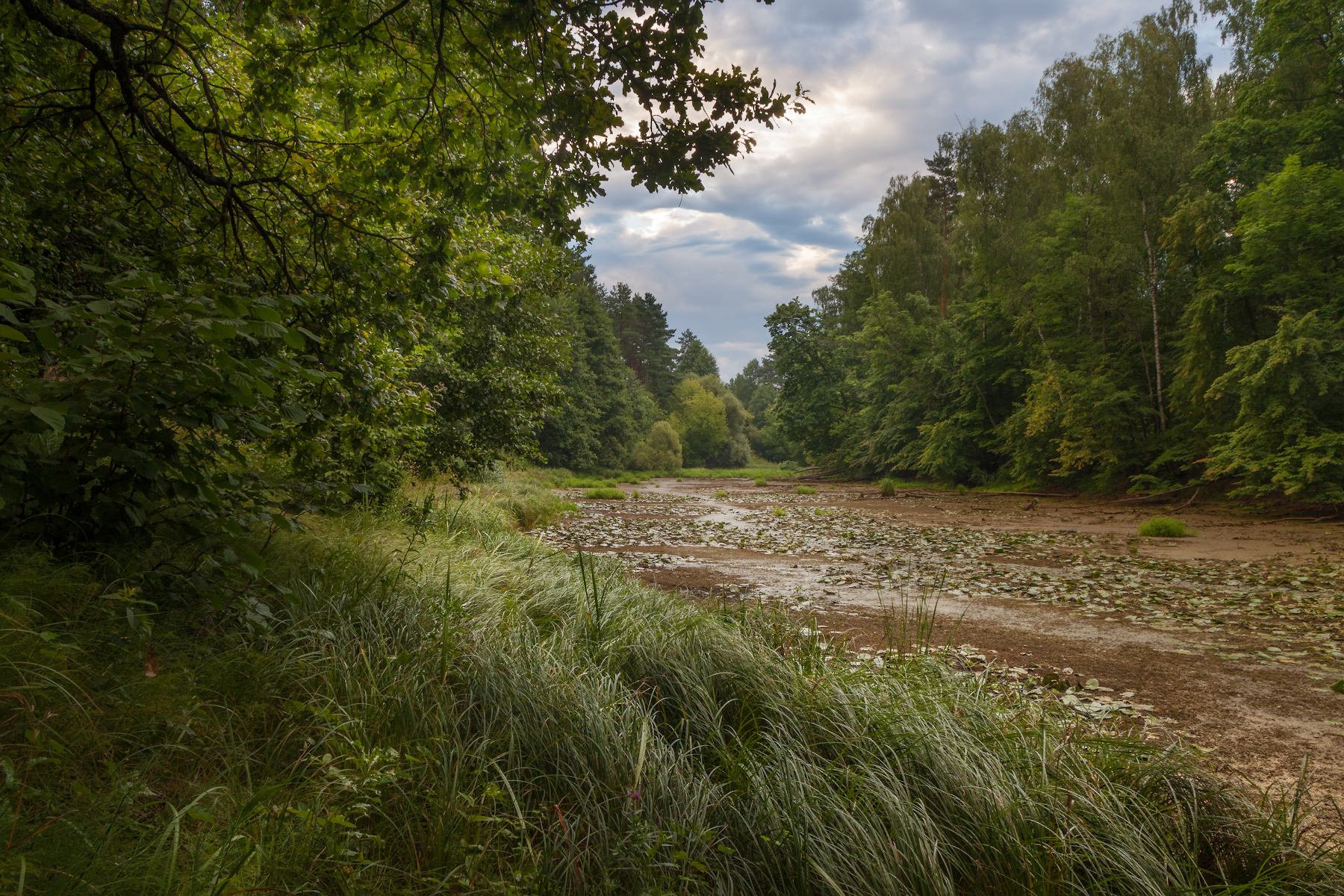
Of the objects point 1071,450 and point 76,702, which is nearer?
point 76,702

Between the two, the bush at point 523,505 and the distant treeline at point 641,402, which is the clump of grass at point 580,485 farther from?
the bush at point 523,505

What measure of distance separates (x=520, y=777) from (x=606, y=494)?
20331 millimetres

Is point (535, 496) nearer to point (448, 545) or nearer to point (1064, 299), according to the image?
point (448, 545)

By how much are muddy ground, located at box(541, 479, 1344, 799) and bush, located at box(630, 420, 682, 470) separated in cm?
2740

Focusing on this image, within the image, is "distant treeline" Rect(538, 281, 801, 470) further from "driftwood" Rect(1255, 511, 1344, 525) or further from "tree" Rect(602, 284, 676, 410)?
"driftwood" Rect(1255, 511, 1344, 525)

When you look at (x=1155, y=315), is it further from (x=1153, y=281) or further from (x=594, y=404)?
(x=594, y=404)

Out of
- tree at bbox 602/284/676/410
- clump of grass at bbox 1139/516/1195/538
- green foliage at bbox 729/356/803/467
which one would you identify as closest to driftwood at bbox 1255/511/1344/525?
clump of grass at bbox 1139/516/1195/538

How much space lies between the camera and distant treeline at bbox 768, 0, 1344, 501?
13758 mm

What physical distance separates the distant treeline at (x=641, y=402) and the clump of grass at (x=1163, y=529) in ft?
39.0

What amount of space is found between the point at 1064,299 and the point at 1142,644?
19195 millimetres

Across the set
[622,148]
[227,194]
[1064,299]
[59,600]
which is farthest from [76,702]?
[1064,299]

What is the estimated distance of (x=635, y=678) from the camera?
3.49 m

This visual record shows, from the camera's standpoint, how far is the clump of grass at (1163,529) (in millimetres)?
11805

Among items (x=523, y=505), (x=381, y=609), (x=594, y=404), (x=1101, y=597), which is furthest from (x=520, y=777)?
(x=594, y=404)
